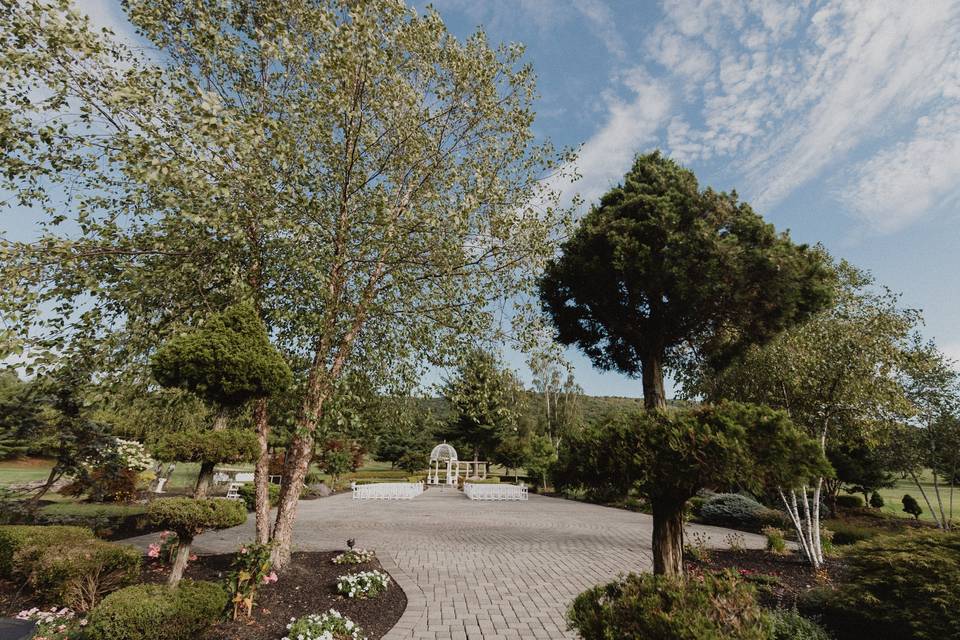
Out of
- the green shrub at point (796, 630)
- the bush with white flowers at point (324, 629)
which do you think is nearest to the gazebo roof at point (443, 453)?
the bush with white flowers at point (324, 629)

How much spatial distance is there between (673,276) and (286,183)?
858cm

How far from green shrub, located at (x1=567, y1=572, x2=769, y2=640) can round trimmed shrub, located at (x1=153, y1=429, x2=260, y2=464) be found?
415 cm

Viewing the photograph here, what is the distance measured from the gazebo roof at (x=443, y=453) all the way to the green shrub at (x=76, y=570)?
28095 millimetres

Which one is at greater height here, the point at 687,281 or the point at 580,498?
the point at 687,281

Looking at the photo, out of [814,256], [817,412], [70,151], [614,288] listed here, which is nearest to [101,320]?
[70,151]

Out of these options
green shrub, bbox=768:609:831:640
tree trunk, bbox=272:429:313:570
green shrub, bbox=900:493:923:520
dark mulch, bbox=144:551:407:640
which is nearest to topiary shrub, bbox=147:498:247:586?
dark mulch, bbox=144:551:407:640

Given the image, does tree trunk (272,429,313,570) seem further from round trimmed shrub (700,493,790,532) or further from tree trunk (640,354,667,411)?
round trimmed shrub (700,493,790,532)

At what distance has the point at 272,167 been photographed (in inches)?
244

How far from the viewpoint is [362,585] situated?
5.70 m

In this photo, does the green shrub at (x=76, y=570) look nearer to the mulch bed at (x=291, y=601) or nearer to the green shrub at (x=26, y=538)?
the green shrub at (x=26, y=538)

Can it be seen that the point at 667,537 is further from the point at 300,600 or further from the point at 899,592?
the point at 300,600

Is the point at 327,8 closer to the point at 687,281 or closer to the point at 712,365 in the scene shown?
the point at 687,281

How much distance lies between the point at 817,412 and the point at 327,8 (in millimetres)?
11345

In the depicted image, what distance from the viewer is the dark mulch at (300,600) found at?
4.45 metres
